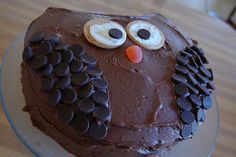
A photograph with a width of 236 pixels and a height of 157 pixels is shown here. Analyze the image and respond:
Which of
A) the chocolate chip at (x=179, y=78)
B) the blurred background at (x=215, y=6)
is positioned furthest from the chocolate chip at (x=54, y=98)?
the blurred background at (x=215, y=6)

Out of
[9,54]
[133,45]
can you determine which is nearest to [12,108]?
[9,54]

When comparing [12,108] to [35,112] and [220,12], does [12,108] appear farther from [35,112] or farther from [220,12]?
[220,12]

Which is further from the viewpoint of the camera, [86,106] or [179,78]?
[179,78]

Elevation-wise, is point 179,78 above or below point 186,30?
above

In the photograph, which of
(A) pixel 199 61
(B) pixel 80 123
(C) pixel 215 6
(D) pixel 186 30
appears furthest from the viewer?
(C) pixel 215 6

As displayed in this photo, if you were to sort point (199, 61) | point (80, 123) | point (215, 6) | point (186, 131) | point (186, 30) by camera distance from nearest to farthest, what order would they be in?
point (80, 123)
point (186, 131)
point (199, 61)
point (186, 30)
point (215, 6)

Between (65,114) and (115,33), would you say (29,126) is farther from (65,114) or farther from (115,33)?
(115,33)

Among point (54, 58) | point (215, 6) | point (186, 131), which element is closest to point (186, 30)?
point (186, 131)
